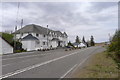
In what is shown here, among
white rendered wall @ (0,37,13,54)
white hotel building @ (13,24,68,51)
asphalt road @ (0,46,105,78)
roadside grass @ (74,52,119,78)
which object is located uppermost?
white hotel building @ (13,24,68,51)

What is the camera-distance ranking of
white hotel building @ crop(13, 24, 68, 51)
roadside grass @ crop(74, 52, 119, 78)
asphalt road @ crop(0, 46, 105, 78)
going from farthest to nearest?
white hotel building @ crop(13, 24, 68, 51)
asphalt road @ crop(0, 46, 105, 78)
roadside grass @ crop(74, 52, 119, 78)

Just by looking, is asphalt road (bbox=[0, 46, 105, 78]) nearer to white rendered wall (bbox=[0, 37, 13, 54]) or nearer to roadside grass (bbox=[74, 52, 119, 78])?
roadside grass (bbox=[74, 52, 119, 78])

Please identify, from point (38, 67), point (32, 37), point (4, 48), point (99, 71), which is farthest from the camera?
point (32, 37)

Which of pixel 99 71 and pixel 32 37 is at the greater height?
pixel 32 37

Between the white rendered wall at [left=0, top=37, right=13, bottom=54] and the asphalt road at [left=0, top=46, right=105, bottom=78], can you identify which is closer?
the asphalt road at [left=0, top=46, right=105, bottom=78]

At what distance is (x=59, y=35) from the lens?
82250mm

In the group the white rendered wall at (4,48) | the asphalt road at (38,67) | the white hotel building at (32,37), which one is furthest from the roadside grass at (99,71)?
the white hotel building at (32,37)

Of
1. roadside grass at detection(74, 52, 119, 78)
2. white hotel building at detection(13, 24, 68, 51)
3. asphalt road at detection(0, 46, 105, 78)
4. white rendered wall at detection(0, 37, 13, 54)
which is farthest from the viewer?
white hotel building at detection(13, 24, 68, 51)

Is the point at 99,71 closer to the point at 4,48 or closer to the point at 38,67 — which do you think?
the point at 38,67

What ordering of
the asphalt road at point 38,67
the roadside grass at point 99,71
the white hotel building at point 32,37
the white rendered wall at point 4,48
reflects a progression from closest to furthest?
1. the roadside grass at point 99,71
2. the asphalt road at point 38,67
3. the white rendered wall at point 4,48
4. the white hotel building at point 32,37

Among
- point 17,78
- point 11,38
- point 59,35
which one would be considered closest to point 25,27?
point 11,38

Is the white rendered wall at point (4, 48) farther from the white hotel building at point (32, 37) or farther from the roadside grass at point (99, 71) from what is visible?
the roadside grass at point (99, 71)

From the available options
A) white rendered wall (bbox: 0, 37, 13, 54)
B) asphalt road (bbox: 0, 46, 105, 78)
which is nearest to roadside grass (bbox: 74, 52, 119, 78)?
asphalt road (bbox: 0, 46, 105, 78)

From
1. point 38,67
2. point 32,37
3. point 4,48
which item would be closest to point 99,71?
point 38,67
